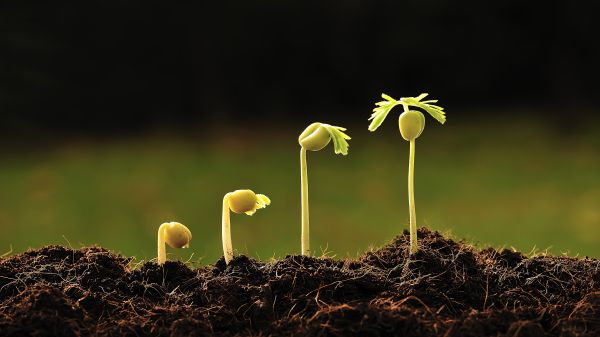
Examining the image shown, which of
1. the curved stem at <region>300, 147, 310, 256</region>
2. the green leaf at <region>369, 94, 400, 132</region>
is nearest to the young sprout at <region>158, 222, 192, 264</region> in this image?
the curved stem at <region>300, 147, 310, 256</region>

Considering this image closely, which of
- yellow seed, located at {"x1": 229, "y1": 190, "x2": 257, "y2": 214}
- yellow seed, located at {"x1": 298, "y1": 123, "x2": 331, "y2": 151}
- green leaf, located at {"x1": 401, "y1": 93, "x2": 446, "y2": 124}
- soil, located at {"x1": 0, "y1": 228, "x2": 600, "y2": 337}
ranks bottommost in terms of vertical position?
soil, located at {"x1": 0, "y1": 228, "x2": 600, "y2": 337}

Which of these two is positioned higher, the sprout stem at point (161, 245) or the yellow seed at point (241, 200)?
the yellow seed at point (241, 200)

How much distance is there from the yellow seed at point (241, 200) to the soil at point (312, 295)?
101mm

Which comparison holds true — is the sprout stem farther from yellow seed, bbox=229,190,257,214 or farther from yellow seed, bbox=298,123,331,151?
yellow seed, bbox=298,123,331,151

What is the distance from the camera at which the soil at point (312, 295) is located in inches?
42.3

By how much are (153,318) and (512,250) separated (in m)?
0.69

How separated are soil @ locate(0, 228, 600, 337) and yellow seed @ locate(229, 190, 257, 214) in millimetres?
101

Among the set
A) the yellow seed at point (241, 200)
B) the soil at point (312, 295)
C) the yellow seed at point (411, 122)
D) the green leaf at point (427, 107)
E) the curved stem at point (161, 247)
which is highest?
the green leaf at point (427, 107)

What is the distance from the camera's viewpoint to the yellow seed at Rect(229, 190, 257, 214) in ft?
4.08

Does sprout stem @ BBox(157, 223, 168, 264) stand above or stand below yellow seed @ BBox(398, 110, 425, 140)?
below

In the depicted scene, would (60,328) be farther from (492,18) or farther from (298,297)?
(492,18)

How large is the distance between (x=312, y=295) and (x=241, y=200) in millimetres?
203

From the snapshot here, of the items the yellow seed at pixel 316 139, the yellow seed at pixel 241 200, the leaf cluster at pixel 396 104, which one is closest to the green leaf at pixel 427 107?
the leaf cluster at pixel 396 104

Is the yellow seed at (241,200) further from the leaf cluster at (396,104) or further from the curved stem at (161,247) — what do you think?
the leaf cluster at (396,104)
